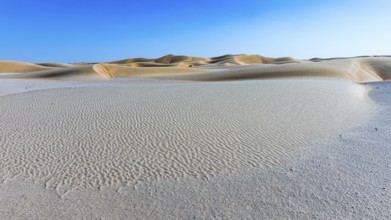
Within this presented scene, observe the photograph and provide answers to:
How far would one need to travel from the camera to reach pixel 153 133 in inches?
189

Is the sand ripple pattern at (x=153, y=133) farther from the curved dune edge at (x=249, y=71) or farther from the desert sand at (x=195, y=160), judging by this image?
the curved dune edge at (x=249, y=71)

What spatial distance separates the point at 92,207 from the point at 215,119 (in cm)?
337

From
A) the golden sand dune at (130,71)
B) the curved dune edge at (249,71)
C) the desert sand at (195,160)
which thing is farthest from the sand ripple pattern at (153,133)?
the golden sand dune at (130,71)

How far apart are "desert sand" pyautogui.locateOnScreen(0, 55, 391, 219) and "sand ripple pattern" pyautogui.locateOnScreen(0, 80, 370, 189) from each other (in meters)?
0.02

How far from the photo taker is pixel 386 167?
340cm

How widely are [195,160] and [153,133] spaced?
1.31m

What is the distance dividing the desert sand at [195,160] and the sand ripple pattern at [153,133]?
17 millimetres

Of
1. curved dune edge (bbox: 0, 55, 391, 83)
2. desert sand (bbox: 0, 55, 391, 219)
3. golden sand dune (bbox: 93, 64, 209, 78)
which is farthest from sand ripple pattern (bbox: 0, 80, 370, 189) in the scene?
golden sand dune (bbox: 93, 64, 209, 78)

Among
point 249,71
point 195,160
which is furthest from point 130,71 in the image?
point 195,160

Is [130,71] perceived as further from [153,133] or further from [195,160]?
[195,160]

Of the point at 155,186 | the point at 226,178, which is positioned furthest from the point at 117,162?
the point at 226,178

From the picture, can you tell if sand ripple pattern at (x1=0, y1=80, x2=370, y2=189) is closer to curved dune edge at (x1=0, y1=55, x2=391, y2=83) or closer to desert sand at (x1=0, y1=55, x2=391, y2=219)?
desert sand at (x1=0, y1=55, x2=391, y2=219)

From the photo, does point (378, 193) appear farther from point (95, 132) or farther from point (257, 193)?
point (95, 132)

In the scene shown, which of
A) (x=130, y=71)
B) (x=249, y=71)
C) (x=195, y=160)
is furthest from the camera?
(x=130, y=71)
